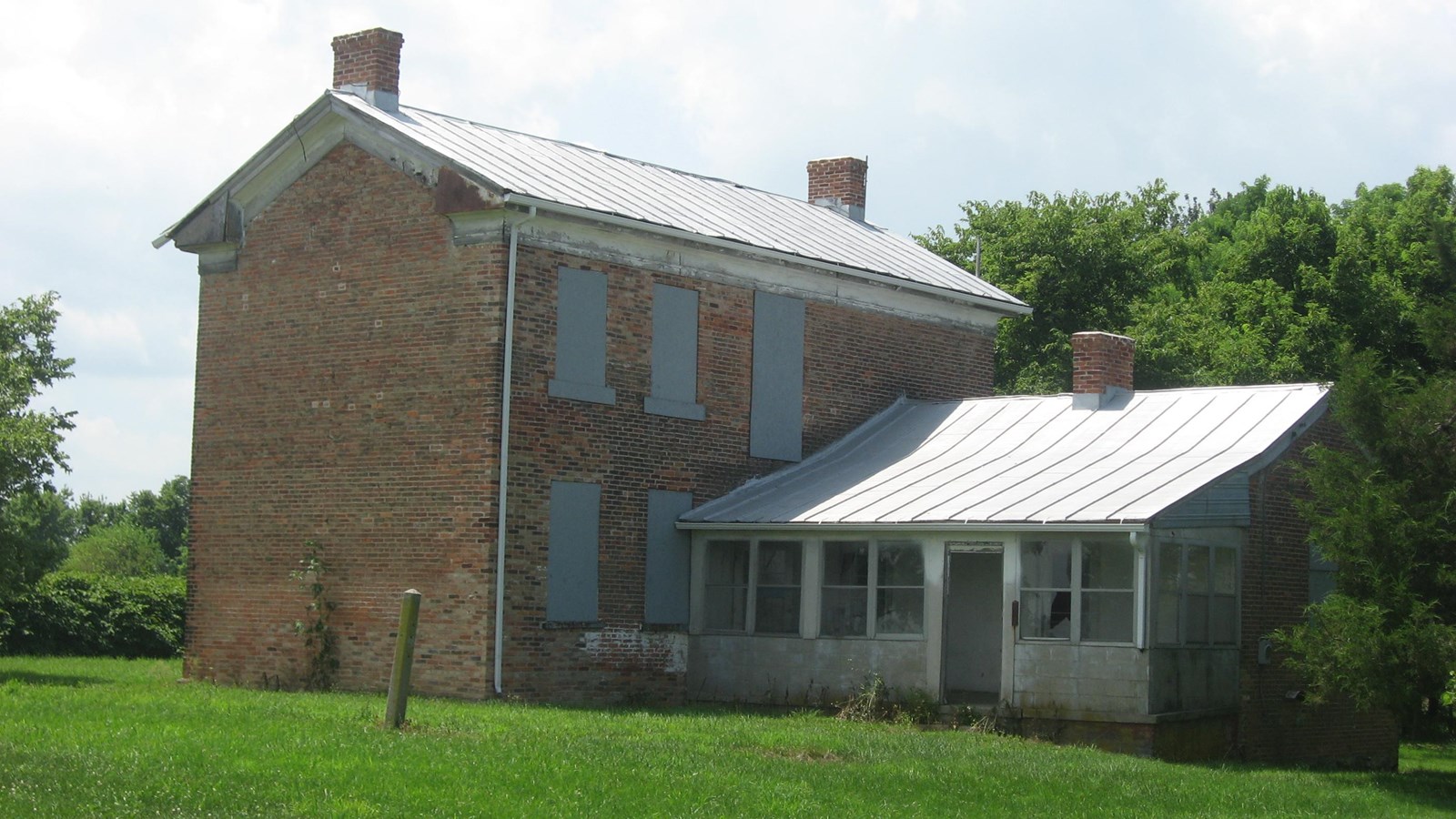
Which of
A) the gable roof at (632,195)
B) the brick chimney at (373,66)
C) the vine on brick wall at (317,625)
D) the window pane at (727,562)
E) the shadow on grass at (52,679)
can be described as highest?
the brick chimney at (373,66)

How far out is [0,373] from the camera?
24.3 metres

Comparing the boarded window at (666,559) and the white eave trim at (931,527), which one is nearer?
the white eave trim at (931,527)

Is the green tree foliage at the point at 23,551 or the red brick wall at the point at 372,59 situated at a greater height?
the red brick wall at the point at 372,59

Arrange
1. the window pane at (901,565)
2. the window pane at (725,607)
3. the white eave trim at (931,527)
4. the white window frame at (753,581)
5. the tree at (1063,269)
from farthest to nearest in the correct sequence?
the tree at (1063,269), the window pane at (725,607), the white window frame at (753,581), the window pane at (901,565), the white eave trim at (931,527)

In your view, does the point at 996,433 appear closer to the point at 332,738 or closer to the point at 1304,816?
the point at 1304,816

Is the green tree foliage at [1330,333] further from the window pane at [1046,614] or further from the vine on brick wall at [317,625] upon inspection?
the vine on brick wall at [317,625]

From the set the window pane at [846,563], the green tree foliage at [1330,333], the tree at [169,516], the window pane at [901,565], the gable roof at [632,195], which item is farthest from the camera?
the tree at [169,516]

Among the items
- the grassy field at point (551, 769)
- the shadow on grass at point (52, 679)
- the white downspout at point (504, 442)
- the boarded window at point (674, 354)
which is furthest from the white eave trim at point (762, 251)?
the shadow on grass at point (52, 679)

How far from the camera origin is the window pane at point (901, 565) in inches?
829

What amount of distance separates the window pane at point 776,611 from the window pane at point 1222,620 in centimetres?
477

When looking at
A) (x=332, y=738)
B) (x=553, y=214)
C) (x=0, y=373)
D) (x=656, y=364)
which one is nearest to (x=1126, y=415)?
(x=656, y=364)

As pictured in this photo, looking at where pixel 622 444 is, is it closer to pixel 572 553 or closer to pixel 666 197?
pixel 572 553

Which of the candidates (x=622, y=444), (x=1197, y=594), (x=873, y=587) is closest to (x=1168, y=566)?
(x=1197, y=594)

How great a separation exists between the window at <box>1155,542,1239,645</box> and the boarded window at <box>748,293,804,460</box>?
6.18 meters
